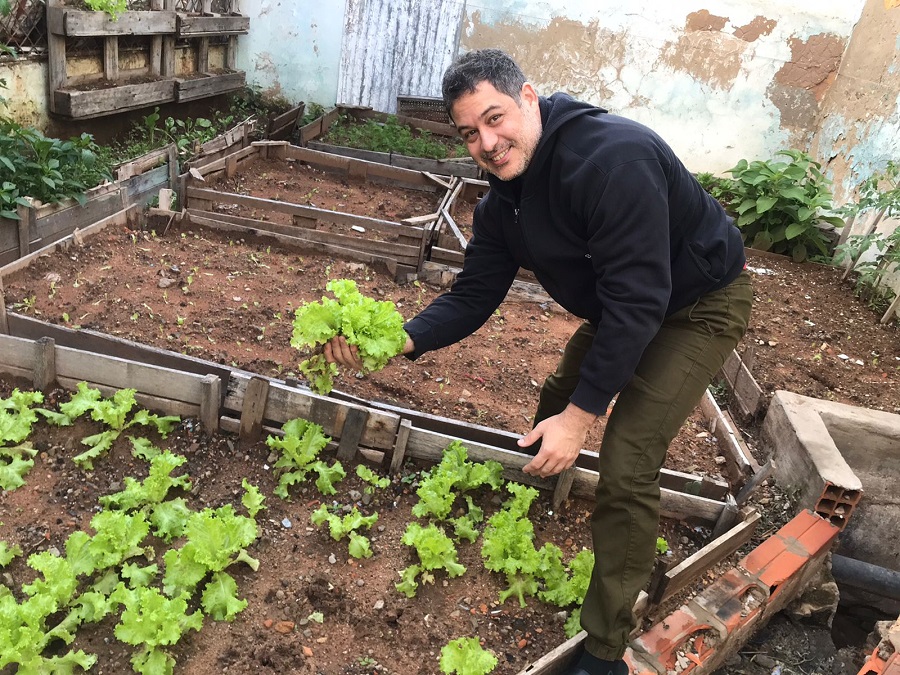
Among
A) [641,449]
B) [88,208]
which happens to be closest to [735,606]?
[641,449]

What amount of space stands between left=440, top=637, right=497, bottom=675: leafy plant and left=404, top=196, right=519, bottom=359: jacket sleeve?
4.19 feet

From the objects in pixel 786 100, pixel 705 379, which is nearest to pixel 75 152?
pixel 705 379

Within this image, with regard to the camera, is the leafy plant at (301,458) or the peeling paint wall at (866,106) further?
the peeling paint wall at (866,106)

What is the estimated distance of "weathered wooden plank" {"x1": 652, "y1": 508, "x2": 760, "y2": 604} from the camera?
3173 mm

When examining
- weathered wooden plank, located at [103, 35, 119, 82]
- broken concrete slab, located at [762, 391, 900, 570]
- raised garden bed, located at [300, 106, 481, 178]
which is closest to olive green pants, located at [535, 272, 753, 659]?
broken concrete slab, located at [762, 391, 900, 570]

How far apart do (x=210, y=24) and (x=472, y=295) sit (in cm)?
879

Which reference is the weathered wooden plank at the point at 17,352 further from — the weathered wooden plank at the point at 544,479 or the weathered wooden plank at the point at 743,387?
the weathered wooden plank at the point at 743,387

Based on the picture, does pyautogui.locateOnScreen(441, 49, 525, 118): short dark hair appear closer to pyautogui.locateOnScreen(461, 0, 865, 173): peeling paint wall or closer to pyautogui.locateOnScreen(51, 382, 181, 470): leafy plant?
pyautogui.locateOnScreen(51, 382, 181, 470): leafy plant

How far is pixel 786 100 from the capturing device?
1086 cm

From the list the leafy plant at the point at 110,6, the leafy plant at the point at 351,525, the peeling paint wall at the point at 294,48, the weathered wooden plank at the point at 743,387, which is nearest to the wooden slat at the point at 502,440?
the leafy plant at the point at 351,525

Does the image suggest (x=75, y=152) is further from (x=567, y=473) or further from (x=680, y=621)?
(x=680, y=621)

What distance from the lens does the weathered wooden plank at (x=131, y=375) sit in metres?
3.82

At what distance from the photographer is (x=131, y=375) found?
385 cm

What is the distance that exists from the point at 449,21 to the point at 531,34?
4.40ft
